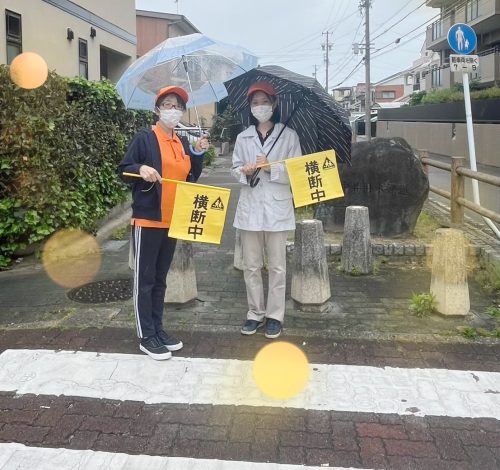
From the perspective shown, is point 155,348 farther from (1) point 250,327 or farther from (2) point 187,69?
(2) point 187,69

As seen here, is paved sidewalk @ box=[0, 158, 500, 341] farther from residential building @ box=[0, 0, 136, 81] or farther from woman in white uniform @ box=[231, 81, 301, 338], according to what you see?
residential building @ box=[0, 0, 136, 81]

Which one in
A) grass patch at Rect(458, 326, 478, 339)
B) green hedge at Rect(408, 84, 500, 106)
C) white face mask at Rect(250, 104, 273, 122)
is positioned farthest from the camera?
green hedge at Rect(408, 84, 500, 106)

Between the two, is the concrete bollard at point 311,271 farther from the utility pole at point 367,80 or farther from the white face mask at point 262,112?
the utility pole at point 367,80

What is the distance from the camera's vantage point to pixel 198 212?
13.2 feet

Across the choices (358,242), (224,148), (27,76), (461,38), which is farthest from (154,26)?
(358,242)

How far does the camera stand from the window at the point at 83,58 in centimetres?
1337

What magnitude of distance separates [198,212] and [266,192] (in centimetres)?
57

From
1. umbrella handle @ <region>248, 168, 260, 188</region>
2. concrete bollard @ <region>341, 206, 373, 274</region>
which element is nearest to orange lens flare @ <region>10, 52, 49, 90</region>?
umbrella handle @ <region>248, 168, 260, 188</region>

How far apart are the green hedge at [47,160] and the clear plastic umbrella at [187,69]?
1.89 metres

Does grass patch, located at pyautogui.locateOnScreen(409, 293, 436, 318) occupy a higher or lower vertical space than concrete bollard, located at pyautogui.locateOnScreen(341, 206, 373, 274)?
lower

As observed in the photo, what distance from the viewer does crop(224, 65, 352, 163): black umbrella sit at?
159 inches

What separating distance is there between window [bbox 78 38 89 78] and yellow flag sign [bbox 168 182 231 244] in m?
10.7

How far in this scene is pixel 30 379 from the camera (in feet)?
12.0

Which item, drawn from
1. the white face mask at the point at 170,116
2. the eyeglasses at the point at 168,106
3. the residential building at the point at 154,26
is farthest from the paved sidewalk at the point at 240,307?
the residential building at the point at 154,26
